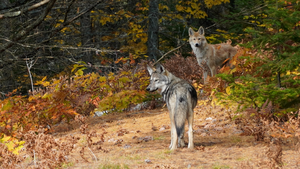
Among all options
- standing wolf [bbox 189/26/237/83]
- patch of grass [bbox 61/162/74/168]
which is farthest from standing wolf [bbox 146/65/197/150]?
standing wolf [bbox 189/26/237/83]

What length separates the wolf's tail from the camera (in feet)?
18.5

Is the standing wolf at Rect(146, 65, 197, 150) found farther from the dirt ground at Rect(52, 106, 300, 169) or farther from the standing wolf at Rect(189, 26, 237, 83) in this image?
the standing wolf at Rect(189, 26, 237, 83)

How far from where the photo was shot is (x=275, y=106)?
6438 mm

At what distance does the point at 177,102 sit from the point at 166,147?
40.0 inches

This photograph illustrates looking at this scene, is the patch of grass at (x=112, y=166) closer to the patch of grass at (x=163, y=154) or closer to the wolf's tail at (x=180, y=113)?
the patch of grass at (x=163, y=154)

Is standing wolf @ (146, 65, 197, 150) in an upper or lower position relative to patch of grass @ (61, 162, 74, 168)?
upper

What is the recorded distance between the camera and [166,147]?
6203 mm

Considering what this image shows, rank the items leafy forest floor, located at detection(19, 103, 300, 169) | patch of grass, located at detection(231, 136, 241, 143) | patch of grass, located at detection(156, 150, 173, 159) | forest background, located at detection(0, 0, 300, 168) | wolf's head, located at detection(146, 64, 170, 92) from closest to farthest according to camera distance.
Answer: leafy forest floor, located at detection(19, 103, 300, 169) < patch of grass, located at detection(156, 150, 173, 159) < forest background, located at detection(0, 0, 300, 168) < patch of grass, located at detection(231, 136, 241, 143) < wolf's head, located at detection(146, 64, 170, 92)

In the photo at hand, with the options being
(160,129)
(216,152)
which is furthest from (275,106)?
(160,129)

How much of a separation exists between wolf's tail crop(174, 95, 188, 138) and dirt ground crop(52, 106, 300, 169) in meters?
0.42

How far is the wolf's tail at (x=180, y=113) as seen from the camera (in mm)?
5629

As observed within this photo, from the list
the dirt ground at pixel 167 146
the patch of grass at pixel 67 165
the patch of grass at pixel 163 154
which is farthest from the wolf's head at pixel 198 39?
the patch of grass at pixel 67 165

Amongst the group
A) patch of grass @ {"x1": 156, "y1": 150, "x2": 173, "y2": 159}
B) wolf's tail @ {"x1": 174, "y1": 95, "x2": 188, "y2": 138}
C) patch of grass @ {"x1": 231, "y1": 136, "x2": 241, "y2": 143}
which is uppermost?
wolf's tail @ {"x1": 174, "y1": 95, "x2": 188, "y2": 138}

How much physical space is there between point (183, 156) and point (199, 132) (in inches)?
94.8
